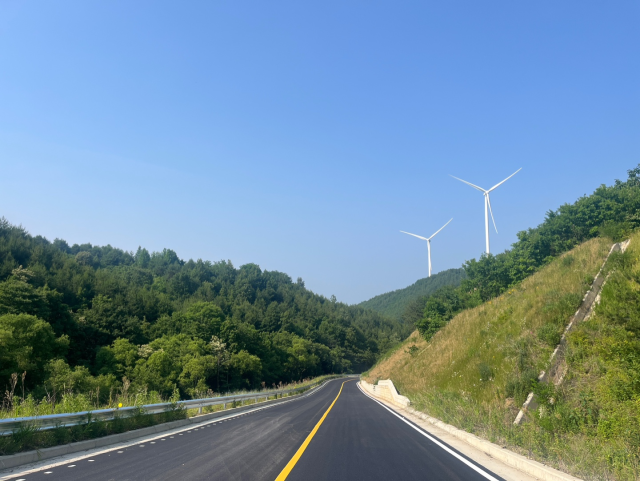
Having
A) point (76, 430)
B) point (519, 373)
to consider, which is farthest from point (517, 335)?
point (76, 430)

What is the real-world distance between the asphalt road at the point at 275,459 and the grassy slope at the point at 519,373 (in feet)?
5.74

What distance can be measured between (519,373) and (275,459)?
13.8 meters

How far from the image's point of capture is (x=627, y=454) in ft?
27.1

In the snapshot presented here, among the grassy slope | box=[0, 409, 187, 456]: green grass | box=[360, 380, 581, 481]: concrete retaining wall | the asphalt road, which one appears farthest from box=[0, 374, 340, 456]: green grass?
the grassy slope

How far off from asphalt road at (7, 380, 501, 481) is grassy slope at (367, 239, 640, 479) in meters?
1.75

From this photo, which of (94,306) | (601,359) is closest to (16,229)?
(94,306)

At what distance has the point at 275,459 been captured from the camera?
29.7 ft

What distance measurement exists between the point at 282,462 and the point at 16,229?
136m

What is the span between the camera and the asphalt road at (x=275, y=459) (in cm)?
758

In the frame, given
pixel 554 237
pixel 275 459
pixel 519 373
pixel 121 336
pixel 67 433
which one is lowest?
pixel 275 459

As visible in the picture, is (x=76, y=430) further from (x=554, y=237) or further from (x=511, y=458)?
(x=554, y=237)

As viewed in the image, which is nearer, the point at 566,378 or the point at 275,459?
the point at 275,459

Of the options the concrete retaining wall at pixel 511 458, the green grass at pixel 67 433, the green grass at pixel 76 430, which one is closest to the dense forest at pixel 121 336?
the green grass at pixel 76 430

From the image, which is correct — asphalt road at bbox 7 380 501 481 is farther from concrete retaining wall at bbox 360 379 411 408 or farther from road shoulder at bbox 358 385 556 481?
concrete retaining wall at bbox 360 379 411 408
